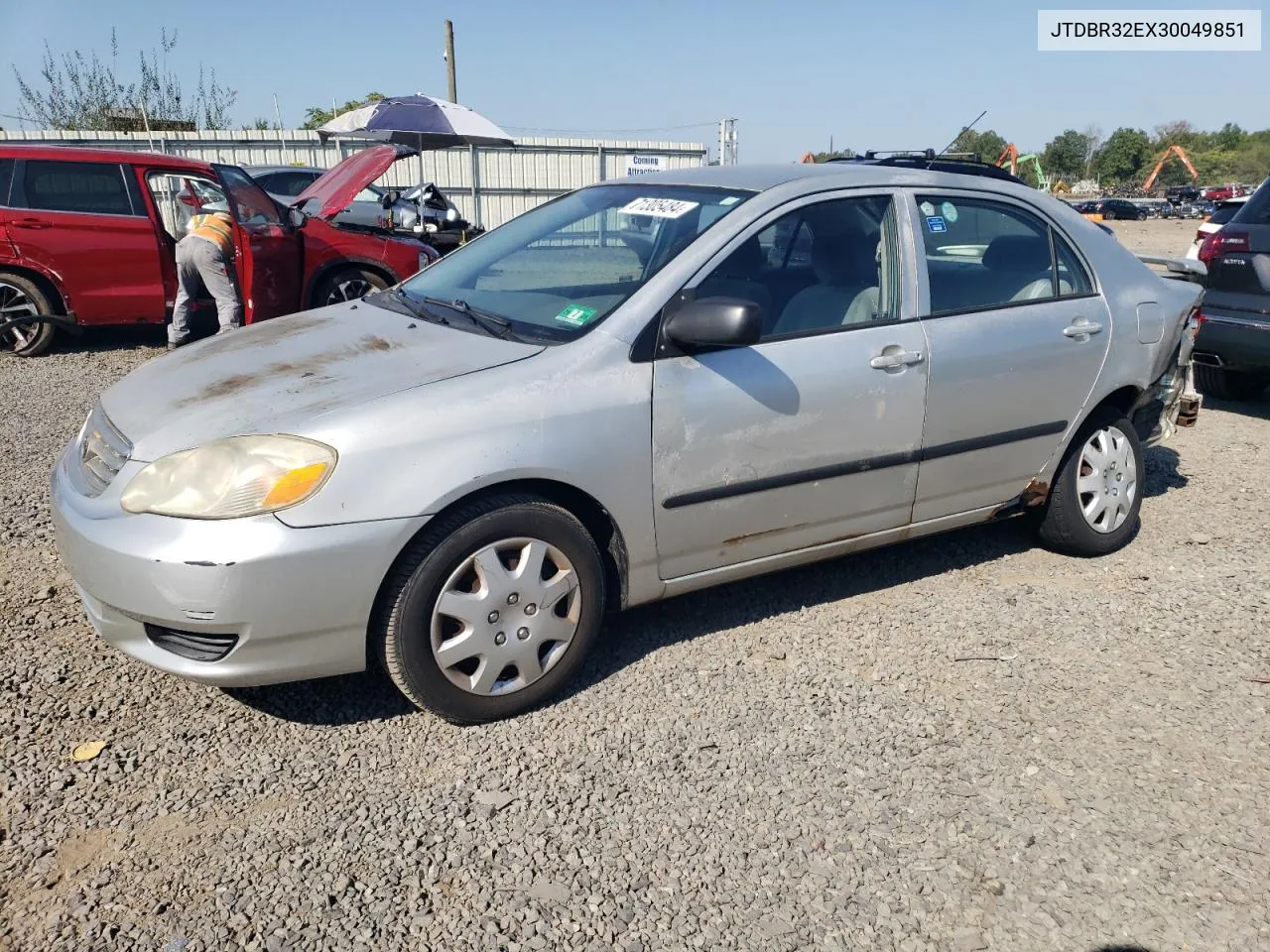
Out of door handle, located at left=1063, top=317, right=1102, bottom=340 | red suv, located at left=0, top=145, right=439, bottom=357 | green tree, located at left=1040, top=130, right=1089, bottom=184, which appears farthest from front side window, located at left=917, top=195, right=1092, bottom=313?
green tree, located at left=1040, top=130, right=1089, bottom=184

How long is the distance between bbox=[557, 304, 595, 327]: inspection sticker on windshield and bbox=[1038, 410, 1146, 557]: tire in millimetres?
2295

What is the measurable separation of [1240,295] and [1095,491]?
328 cm

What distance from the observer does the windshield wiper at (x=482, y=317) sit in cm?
335

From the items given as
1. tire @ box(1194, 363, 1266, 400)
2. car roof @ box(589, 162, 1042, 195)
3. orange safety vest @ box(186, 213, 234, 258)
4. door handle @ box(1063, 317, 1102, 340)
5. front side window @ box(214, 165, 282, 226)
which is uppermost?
front side window @ box(214, 165, 282, 226)

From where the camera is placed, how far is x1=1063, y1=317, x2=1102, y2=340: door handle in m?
4.12

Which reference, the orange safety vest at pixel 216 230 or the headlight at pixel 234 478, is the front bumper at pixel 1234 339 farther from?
the orange safety vest at pixel 216 230

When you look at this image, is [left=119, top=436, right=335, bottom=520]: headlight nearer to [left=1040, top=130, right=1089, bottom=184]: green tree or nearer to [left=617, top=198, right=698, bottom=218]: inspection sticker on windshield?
[left=617, top=198, right=698, bottom=218]: inspection sticker on windshield

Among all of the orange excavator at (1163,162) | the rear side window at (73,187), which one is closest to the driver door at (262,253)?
the rear side window at (73,187)

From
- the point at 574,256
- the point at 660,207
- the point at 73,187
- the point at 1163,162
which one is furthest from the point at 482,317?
the point at 1163,162

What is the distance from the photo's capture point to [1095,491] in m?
4.40

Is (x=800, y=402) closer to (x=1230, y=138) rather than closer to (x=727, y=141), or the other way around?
(x=727, y=141)

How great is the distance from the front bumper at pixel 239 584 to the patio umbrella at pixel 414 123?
1209 cm

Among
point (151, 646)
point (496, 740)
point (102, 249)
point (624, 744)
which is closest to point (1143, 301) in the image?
point (624, 744)

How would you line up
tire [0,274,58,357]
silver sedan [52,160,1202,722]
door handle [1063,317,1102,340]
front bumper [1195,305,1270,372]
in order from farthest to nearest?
tire [0,274,58,357] → front bumper [1195,305,1270,372] → door handle [1063,317,1102,340] → silver sedan [52,160,1202,722]
